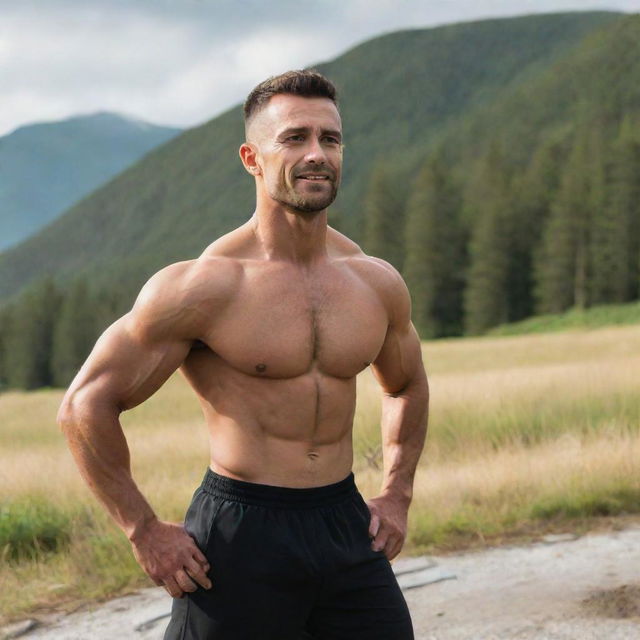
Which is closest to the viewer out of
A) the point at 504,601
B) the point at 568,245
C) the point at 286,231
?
the point at 286,231

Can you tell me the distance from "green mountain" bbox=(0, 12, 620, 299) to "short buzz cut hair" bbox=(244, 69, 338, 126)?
5218 inches

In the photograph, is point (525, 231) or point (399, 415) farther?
point (525, 231)

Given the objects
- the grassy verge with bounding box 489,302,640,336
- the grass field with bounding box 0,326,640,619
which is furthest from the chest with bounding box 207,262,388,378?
the grassy verge with bounding box 489,302,640,336

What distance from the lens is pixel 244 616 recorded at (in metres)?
2.85

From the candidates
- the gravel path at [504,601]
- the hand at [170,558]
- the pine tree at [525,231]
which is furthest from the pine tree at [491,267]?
the hand at [170,558]

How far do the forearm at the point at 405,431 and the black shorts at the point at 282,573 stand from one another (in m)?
0.37

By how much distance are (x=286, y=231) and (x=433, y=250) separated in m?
54.2

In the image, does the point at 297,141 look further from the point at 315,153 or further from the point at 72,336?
the point at 72,336

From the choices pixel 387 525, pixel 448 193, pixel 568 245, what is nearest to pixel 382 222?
pixel 448 193

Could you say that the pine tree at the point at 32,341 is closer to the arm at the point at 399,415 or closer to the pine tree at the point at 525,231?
the pine tree at the point at 525,231

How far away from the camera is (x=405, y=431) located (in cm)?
340

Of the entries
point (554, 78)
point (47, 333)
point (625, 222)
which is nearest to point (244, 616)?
point (625, 222)

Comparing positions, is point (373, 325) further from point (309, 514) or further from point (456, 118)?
point (456, 118)

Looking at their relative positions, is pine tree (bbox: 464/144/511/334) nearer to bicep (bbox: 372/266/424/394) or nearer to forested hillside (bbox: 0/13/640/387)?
forested hillside (bbox: 0/13/640/387)
